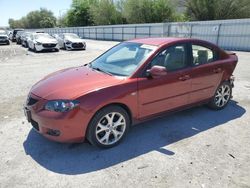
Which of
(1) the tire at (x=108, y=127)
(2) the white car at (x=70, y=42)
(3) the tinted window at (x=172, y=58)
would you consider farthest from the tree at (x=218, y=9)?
(1) the tire at (x=108, y=127)

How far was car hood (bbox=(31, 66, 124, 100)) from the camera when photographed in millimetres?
3551

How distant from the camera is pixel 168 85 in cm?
425

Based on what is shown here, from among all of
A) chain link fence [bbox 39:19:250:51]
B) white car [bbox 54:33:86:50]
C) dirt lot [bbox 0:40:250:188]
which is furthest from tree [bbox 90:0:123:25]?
dirt lot [bbox 0:40:250:188]

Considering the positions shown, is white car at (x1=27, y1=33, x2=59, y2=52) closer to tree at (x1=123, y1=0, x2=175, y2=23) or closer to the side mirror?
the side mirror

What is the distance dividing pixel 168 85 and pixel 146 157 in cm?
132

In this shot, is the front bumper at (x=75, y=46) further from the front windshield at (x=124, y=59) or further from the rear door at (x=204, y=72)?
the rear door at (x=204, y=72)

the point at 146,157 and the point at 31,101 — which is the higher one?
the point at 31,101

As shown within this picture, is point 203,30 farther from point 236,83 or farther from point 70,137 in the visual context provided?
point 70,137

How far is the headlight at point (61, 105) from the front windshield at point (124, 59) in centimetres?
98

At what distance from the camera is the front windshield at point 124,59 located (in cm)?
409

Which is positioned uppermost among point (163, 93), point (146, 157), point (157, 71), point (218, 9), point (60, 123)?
point (218, 9)

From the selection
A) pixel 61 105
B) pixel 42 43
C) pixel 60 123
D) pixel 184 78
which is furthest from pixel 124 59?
pixel 42 43

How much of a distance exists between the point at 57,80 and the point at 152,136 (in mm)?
1856

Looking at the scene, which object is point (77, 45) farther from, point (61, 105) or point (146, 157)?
point (146, 157)
